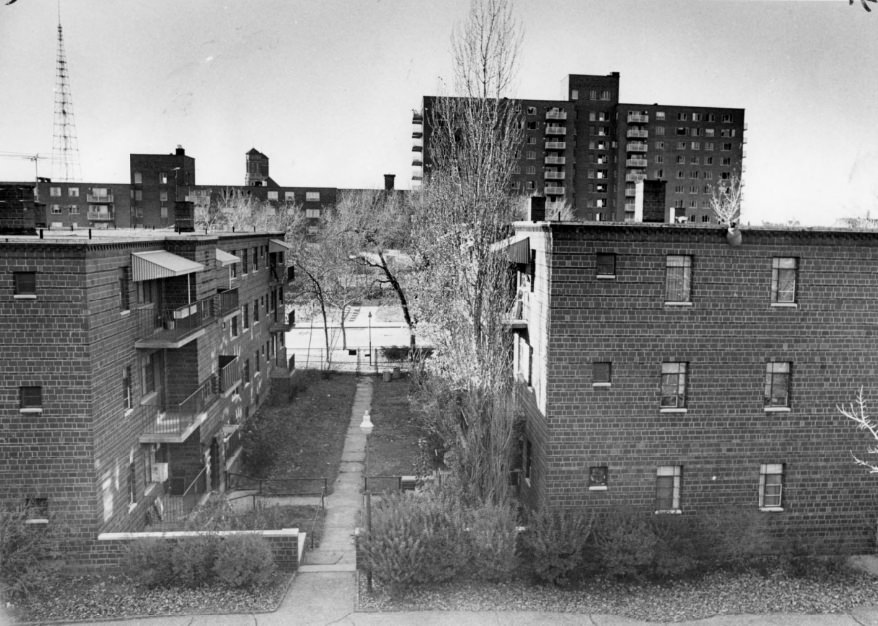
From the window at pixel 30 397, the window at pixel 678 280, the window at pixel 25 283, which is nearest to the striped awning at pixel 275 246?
A: the window at pixel 25 283

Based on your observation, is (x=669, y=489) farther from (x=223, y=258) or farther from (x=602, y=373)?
(x=223, y=258)

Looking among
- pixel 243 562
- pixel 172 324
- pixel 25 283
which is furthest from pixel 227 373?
pixel 243 562

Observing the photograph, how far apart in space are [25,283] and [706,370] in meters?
16.8

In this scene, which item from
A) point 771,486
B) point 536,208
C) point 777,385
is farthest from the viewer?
point 536,208

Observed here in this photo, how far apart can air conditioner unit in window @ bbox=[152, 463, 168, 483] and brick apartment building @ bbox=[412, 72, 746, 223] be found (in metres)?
63.2

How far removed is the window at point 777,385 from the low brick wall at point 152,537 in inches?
513

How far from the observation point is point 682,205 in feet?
293

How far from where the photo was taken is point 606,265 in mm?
18562

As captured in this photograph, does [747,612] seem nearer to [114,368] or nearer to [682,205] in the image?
[114,368]

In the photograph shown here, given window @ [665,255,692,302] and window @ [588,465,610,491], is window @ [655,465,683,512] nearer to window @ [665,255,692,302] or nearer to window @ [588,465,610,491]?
window @ [588,465,610,491]

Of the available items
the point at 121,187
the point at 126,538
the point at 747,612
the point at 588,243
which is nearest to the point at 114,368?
the point at 126,538

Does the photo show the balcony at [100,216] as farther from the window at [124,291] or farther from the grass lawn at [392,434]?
the window at [124,291]

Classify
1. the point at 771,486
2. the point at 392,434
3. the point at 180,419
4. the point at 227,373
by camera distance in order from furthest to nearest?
the point at 392,434
the point at 227,373
the point at 180,419
the point at 771,486

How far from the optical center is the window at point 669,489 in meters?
19.2
